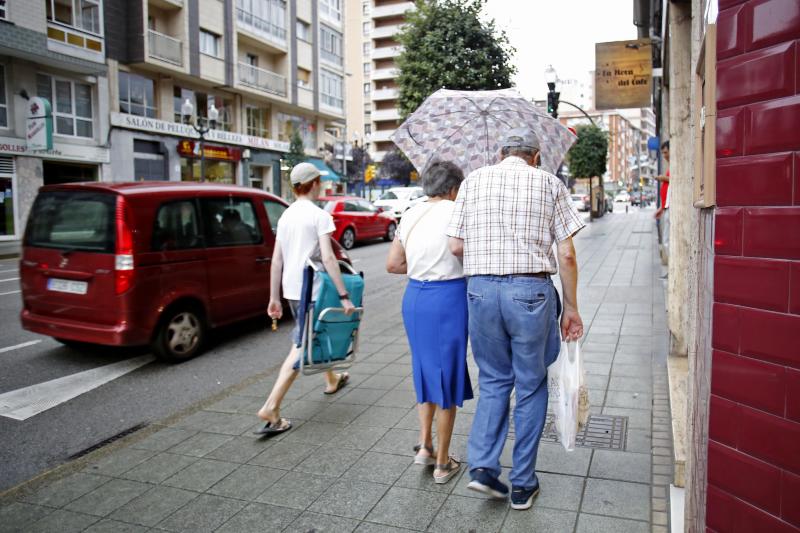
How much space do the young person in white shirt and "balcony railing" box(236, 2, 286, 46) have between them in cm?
3140

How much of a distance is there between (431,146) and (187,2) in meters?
28.7

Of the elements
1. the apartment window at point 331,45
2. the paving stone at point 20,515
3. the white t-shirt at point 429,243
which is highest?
the apartment window at point 331,45

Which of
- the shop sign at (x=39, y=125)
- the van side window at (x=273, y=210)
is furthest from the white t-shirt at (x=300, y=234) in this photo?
the shop sign at (x=39, y=125)

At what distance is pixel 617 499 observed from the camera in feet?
11.1

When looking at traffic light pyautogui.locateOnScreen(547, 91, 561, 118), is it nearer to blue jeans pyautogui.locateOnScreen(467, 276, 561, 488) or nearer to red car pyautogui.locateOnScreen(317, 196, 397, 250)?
red car pyautogui.locateOnScreen(317, 196, 397, 250)

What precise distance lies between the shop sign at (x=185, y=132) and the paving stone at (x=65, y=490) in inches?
974

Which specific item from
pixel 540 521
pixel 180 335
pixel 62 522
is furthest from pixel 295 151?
pixel 540 521

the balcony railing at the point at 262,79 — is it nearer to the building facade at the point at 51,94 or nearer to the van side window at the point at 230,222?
the building facade at the point at 51,94

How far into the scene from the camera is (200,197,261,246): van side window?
7.25m

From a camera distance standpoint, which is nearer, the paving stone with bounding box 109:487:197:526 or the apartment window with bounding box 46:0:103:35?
the paving stone with bounding box 109:487:197:526

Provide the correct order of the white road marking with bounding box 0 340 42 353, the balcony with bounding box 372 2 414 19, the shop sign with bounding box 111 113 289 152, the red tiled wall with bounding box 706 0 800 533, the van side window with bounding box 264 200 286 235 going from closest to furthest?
the red tiled wall with bounding box 706 0 800 533 → the white road marking with bounding box 0 340 42 353 → the van side window with bounding box 264 200 286 235 → the shop sign with bounding box 111 113 289 152 → the balcony with bounding box 372 2 414 19

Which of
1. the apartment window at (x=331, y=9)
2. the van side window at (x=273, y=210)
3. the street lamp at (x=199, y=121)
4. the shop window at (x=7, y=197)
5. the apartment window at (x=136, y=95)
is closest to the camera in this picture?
the van side window at (x=273, y=210)

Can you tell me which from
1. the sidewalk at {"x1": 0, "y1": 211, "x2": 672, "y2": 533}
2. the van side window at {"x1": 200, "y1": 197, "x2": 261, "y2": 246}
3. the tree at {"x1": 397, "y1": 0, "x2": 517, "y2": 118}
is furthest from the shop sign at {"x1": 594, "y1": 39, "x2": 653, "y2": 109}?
the tree at {"x1": 397, "y1": 0, "x2": 517, "y2": 118}

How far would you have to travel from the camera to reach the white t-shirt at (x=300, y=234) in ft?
15.3
